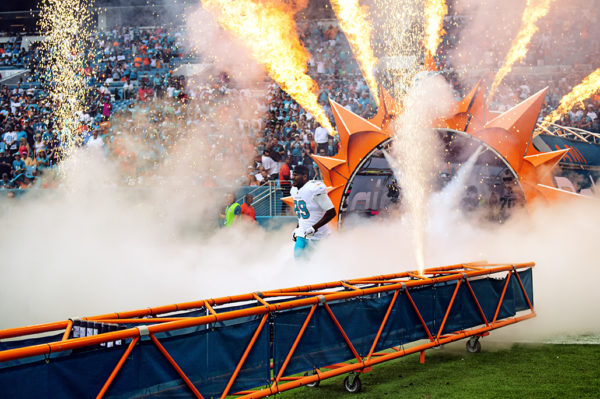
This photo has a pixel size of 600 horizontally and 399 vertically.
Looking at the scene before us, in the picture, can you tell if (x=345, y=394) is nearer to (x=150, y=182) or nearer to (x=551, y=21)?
(x=150, y=182)

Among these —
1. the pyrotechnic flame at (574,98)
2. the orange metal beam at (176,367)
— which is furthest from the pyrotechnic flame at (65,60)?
the orange metal beam at (176,367)

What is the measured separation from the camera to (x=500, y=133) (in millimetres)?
8461

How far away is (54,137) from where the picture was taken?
1764 centimetres

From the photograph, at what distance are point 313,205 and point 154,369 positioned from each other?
4341 mm

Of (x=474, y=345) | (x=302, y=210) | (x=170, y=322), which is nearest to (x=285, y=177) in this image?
(x=302, y=210)

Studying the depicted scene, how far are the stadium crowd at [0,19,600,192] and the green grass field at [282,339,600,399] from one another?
7259 mm

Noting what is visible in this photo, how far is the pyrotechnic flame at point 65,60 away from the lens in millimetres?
19547

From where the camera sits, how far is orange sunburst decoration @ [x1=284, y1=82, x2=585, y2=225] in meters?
8.25

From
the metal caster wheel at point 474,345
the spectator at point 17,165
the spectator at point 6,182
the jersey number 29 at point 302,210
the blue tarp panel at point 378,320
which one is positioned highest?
the spectator at point 17,165

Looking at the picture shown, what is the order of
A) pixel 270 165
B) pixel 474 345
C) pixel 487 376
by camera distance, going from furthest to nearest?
pixel 270 165 < pixel 474 345 < pixel 487 376

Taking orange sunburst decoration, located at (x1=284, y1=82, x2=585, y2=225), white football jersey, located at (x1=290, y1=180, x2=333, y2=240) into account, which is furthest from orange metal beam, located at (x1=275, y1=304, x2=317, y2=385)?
orange sunburst decoration, located at (x1=284, y1=82, x2=585, y2=225)

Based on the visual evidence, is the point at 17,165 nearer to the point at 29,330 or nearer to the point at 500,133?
the point at 500,133

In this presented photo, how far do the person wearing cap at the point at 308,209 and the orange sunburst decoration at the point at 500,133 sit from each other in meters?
2.28

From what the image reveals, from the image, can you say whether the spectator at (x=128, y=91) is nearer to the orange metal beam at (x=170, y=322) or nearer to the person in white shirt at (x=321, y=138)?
the person in white shirt at (x=321, y=138)
